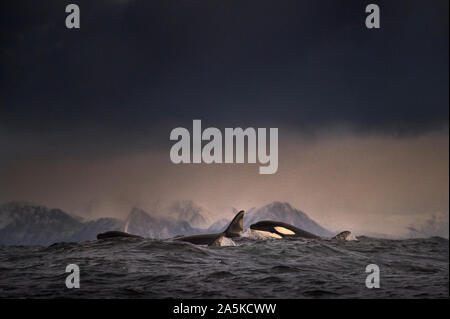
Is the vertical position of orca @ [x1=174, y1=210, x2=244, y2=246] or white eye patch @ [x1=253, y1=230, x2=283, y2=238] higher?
orca @ [x1=174, y1=210, x2=244, y2=246]

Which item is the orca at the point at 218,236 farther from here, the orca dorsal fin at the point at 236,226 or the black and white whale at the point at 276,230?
the black and white whale at the point at 276,230

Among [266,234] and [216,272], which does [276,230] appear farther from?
[216,272]

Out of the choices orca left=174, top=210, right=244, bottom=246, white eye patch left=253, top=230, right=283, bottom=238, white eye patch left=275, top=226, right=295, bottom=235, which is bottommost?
white eye patch left=253, top=230, right=283, bottom=238

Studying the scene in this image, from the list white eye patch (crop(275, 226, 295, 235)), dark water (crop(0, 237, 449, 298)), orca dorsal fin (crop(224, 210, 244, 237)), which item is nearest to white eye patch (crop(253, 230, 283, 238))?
white eye patch (crop(275, 226, 295, 235))

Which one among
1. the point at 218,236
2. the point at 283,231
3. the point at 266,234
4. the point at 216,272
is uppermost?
the point at 216,272

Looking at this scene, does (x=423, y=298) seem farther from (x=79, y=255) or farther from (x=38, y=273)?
(x=79, y=255)

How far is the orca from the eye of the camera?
20.8m

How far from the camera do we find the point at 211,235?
2195cm

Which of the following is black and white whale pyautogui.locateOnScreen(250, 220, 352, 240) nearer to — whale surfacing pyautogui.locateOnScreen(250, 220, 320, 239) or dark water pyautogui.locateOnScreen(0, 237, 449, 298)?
whale surfacing pyautogui.locateOnScreen(250, 220, 320, 239)

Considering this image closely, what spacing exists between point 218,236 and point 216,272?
25.6ft

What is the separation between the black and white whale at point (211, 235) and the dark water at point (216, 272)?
823 mm

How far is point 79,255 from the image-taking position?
18031mm

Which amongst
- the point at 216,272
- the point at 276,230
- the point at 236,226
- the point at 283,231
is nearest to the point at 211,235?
the point at 236,226
